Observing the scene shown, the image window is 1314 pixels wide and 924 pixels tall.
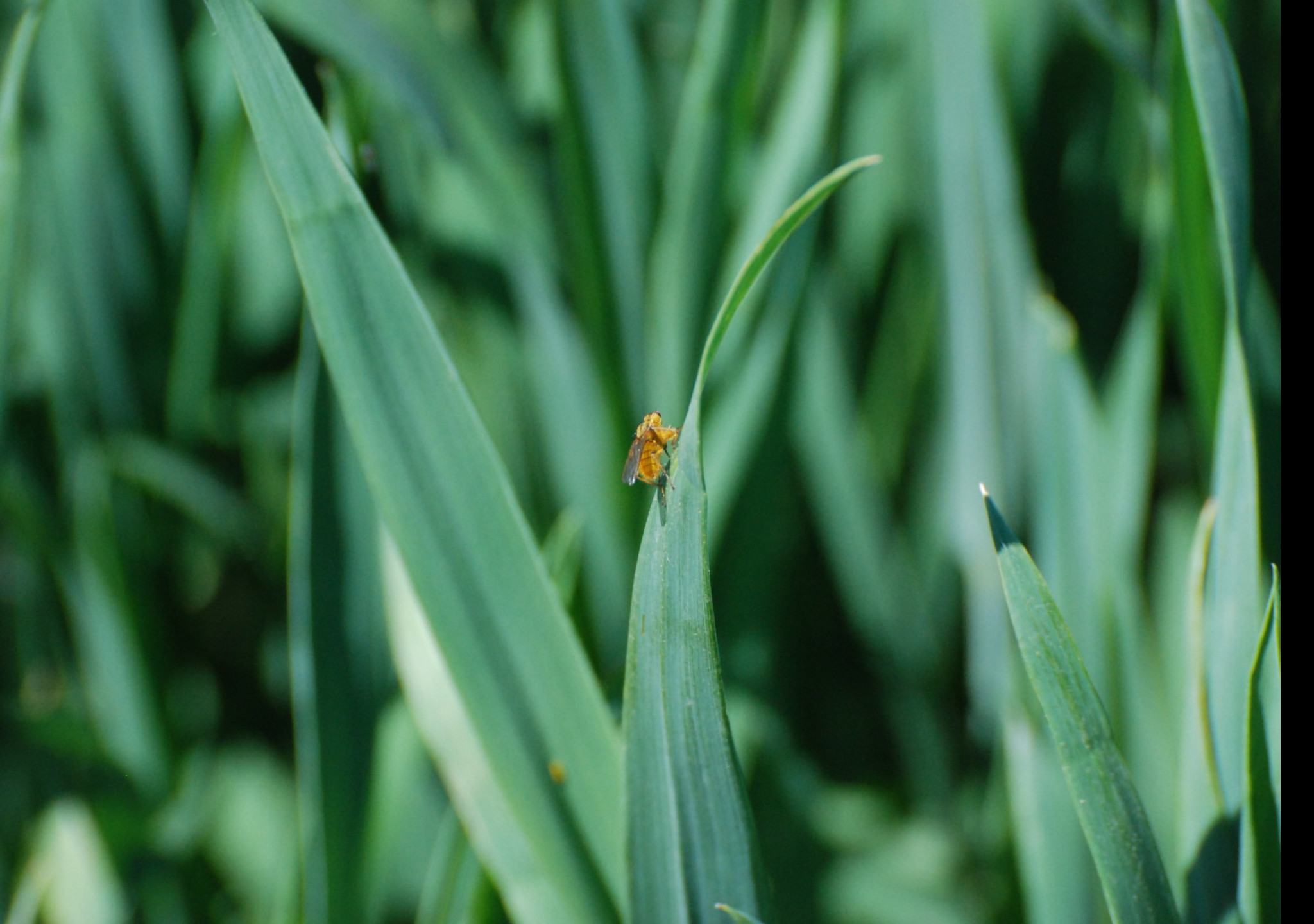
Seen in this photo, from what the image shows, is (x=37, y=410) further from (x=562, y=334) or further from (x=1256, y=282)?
(x=1256, y=282)

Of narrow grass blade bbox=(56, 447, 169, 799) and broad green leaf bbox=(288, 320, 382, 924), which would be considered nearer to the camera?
broad green leaf bbox=(288, 320, 382, 924)

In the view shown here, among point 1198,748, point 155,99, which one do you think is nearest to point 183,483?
point 155,99

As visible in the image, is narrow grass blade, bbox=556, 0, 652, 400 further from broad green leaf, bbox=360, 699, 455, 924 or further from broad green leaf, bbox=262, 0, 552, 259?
broad green leaf, bbox=360, 699, 455, 924

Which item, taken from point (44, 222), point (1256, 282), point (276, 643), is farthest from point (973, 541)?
point (44, 222)

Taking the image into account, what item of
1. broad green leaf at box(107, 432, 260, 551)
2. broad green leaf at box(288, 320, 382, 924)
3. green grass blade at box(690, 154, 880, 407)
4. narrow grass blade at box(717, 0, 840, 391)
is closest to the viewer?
green grass blade at box(690, 154, 880, 407)

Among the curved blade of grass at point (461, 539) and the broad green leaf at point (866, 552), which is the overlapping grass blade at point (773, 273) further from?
the curved blade of grass at point (461, 539)

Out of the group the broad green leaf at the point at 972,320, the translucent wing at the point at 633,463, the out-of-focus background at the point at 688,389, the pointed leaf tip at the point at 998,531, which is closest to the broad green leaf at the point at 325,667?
the out-of-focus background at the point at 688,389

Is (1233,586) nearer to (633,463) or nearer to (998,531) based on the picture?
(998,531)

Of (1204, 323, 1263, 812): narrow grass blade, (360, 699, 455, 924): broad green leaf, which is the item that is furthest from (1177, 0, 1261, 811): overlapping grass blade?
(360, 699, 455, 924): broad green leaf
